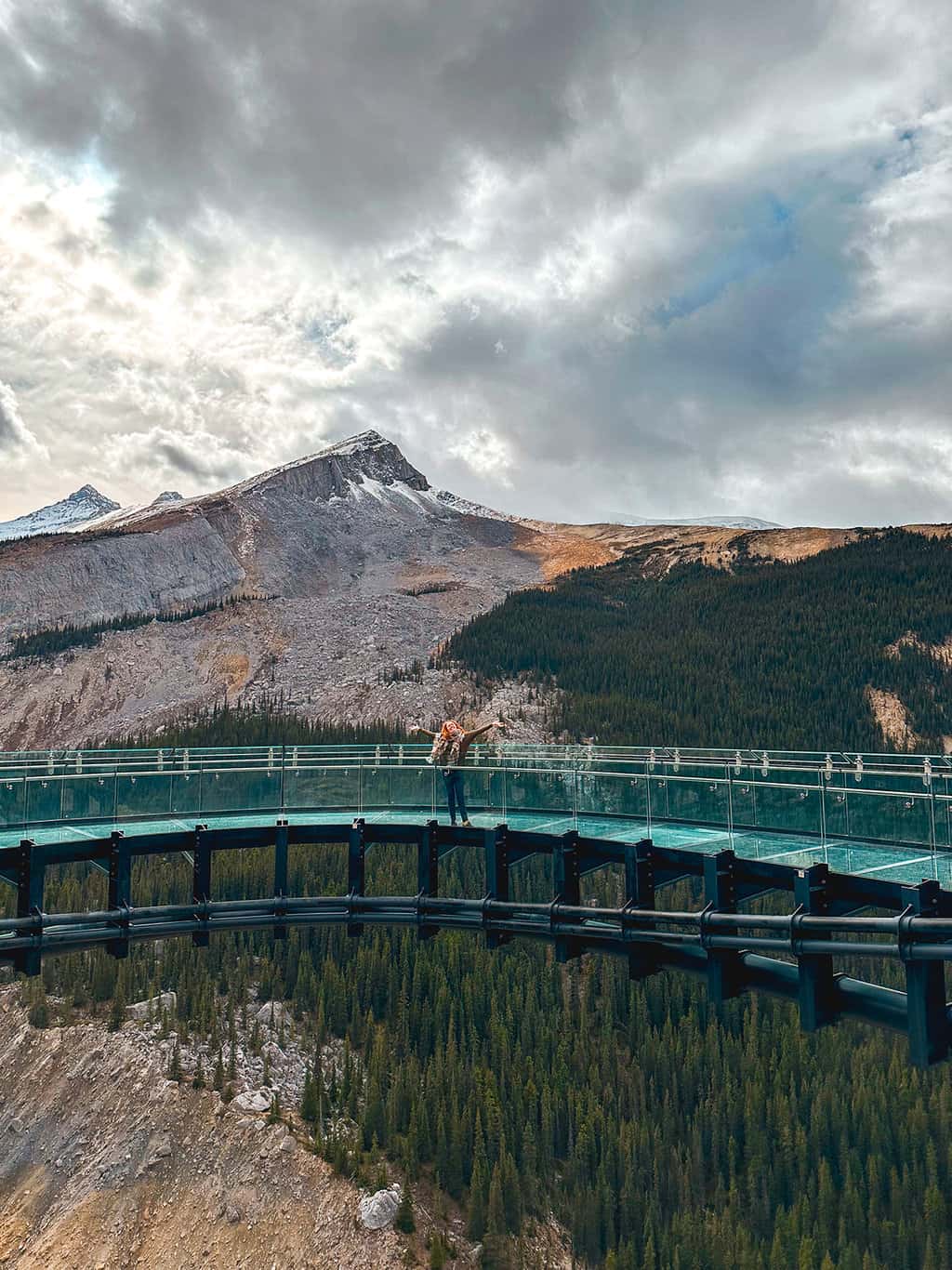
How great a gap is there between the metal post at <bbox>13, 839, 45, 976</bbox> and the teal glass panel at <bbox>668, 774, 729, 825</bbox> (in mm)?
14477

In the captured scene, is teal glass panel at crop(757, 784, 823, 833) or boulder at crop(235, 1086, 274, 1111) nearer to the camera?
teal glass panel at crop(757, 784, 823, 833)

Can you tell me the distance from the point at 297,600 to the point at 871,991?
15055cm

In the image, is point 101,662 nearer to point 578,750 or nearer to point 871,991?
point 578,750

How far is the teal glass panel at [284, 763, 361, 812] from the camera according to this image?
2692 cm

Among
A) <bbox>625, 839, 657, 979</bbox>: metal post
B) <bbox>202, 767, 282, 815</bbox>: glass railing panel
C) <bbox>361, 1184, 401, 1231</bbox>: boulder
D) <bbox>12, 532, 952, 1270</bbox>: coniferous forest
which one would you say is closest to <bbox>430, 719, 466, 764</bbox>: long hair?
<bbox>625, 839, 657, 979</bbox>: metal post

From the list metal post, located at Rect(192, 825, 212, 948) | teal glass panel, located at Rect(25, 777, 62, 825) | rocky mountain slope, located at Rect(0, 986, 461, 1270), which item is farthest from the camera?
rocky mountain slope, located at Rect(0, 986, 461, 1270)

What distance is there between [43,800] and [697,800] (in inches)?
619

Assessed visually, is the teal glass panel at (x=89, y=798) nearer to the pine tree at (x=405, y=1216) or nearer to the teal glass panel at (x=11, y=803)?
the teal glass panel at (x=11, y=803)

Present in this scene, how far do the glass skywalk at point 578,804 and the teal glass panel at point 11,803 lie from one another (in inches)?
0.9

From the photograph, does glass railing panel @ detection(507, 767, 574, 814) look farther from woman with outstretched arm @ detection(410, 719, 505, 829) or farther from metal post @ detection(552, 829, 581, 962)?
metal post @ detection(552, 829, 581, 962)

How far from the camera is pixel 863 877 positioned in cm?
1792

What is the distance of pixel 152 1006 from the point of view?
7481 cm

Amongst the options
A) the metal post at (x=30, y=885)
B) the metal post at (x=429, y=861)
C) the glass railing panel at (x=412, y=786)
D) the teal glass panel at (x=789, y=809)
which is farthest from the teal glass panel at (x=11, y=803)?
the teal glass panel at (x=789, y=809)

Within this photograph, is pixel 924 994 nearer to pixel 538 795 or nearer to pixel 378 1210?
pixel 538 795
